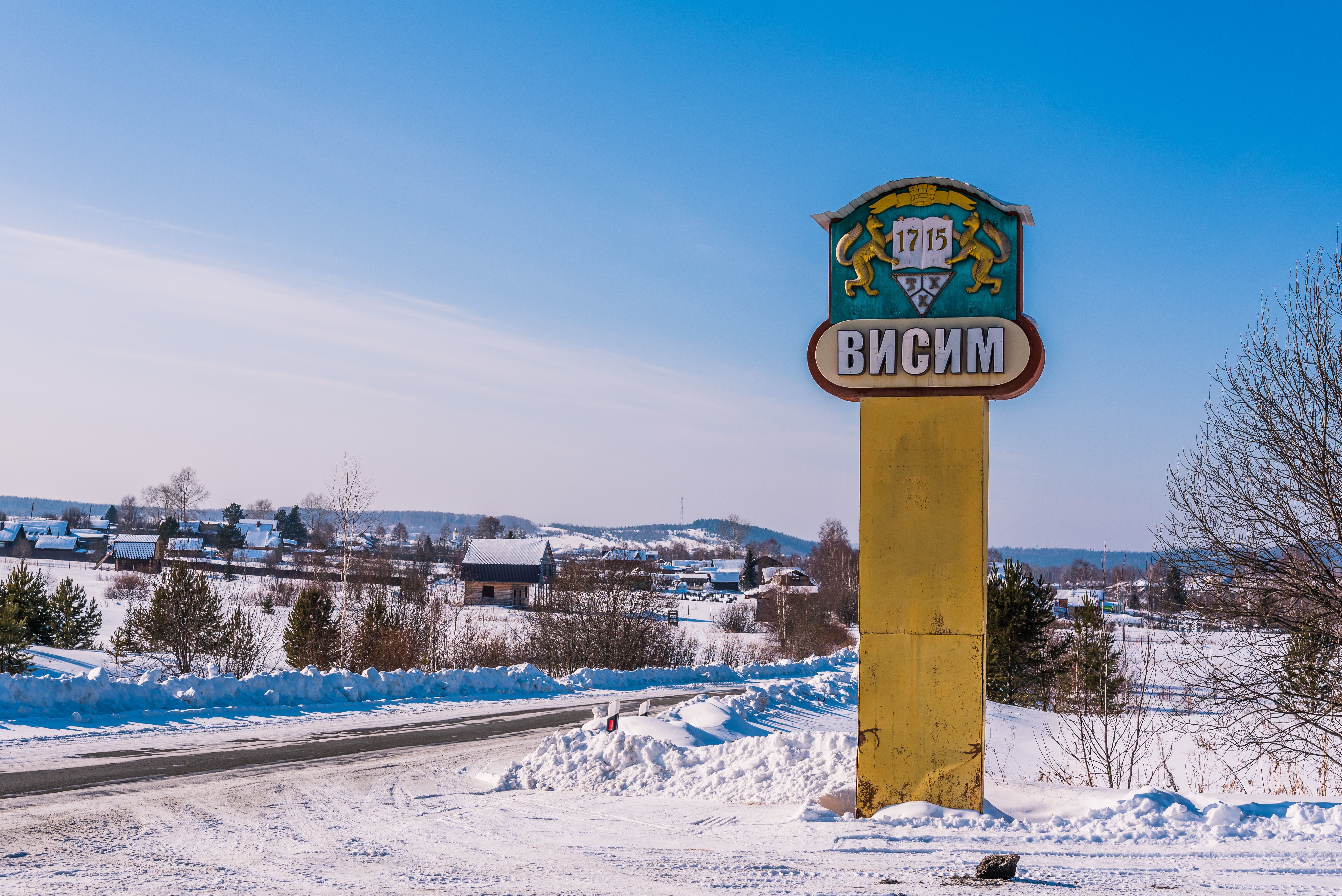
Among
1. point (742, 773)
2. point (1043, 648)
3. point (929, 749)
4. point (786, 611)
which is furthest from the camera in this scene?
point (786, 611)

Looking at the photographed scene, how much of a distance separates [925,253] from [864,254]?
0.63m

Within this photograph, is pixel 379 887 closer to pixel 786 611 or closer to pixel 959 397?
pixel 959 397

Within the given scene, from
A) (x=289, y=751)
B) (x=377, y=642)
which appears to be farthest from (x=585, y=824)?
(x=377, y=642)

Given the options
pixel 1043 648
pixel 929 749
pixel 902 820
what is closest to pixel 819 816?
pixel 902 820

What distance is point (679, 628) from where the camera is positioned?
66062 mm

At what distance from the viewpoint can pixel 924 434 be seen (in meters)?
9.96

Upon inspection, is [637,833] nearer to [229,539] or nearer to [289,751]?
[289,751]

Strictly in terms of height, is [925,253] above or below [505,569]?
above

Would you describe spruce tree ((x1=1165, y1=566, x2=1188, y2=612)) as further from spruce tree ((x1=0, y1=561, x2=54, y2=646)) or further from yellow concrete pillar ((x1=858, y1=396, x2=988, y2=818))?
spruce tree ((x1=0, y1=561, x2=54, y2=646))

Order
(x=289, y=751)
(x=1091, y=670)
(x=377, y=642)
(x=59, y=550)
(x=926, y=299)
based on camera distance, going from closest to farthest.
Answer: (x=926, y=299), (x=289, y=751), (x=1091, y=670), (x=377, y=642), (x=59, y=550)

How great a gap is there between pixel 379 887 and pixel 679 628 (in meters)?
60.1

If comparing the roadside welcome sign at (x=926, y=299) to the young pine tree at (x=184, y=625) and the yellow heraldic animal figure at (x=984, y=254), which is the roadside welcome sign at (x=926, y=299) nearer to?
the yellow heraldic animal figure at (x=984, y=254)

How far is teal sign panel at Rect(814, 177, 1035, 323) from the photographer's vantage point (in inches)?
388

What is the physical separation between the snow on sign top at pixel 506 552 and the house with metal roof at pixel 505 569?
3cm
